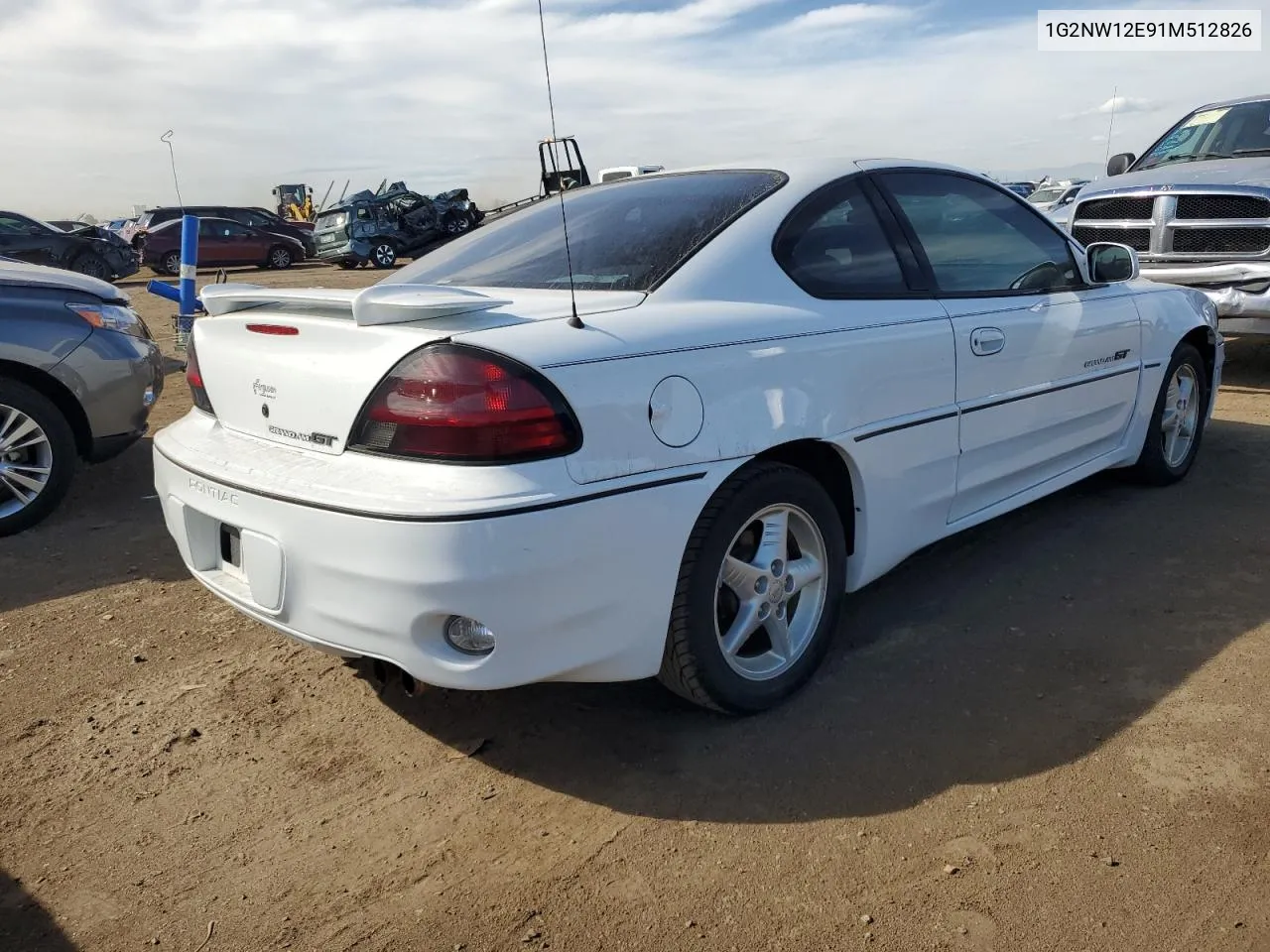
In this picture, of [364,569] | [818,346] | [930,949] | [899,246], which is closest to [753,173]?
[899,246]

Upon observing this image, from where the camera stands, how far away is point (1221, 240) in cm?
718

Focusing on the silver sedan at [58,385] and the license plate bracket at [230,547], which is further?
the silver sedan at [58,385]

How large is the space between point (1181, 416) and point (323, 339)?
13.4 ft

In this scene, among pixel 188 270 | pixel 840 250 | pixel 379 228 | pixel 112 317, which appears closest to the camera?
pixel 840 250

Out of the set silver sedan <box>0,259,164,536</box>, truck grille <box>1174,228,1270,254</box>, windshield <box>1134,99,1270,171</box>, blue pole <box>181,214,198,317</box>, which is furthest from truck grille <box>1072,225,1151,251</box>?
silver sedan <box>0,259,164,536</box>

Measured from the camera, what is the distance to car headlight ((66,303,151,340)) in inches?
198

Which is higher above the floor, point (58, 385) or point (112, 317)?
point (112, 317)

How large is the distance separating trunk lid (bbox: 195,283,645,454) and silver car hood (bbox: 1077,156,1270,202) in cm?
629

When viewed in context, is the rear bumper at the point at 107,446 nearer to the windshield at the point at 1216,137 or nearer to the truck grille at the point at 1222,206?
the truck grille at the point at 1222,206

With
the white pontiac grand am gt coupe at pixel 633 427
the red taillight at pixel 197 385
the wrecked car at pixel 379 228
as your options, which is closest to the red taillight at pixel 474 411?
the white pontiac grand am gt coupe at pixel 633 427

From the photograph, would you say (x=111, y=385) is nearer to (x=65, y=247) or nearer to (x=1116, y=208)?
(x=1116, y=208)

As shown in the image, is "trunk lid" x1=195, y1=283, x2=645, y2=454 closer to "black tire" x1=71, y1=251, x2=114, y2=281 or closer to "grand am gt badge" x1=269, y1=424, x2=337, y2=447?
"grand am gt badge" x1=269, y1=424, x2=337, y2=447

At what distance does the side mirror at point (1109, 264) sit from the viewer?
4.16 meters

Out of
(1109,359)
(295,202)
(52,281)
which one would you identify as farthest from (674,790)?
(295,202)
